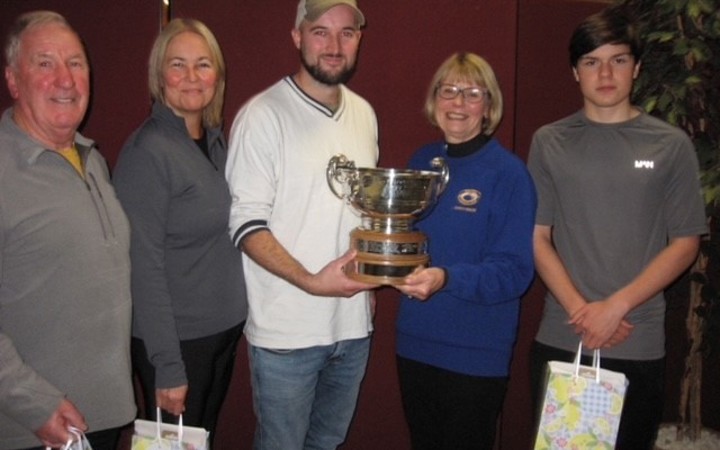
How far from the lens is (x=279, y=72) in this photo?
2598mm

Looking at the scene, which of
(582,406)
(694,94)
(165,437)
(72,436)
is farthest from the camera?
(694,94)

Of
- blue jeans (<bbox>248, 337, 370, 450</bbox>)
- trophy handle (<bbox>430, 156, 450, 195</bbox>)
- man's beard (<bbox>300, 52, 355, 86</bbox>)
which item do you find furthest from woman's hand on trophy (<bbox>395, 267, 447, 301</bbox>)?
man's beard (<bbox>300, 52, 355, 86</bbox>)

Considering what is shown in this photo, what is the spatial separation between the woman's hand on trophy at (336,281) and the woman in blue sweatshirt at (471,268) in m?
0.19

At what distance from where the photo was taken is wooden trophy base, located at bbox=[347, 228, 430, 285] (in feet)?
5.82

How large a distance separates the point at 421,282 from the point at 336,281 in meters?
0.25

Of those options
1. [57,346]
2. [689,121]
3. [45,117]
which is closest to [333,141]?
[45,117]

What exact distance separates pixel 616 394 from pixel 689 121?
1.30 metres

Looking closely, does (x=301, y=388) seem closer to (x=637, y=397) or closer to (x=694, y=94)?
(x=637, y=397)

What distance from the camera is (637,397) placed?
80.3 inches

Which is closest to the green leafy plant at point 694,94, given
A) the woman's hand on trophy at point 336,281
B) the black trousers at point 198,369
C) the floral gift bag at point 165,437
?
the woman's hand on trophy at point 336,281

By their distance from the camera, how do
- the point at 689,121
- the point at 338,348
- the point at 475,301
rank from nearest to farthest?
the point at 475,301
the point at 338,348
the point at 689,121

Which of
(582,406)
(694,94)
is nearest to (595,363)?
(582,406)

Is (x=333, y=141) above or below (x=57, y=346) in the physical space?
above

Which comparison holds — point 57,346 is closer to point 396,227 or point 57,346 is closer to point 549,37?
point 396,227
